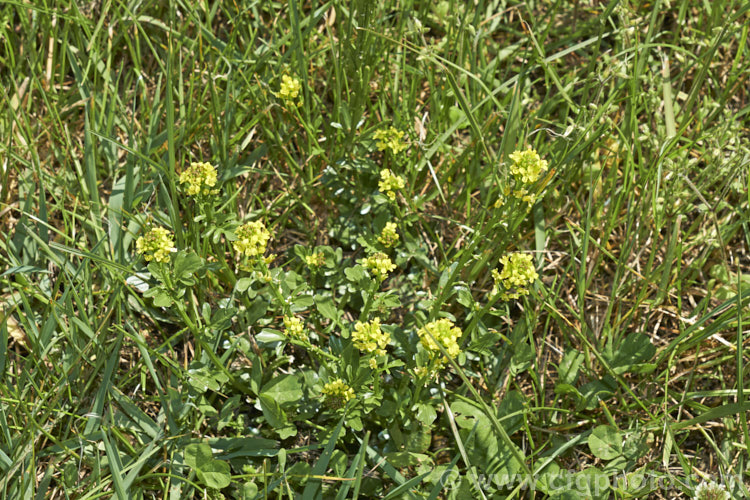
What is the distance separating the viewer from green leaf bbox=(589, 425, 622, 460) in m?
2.65

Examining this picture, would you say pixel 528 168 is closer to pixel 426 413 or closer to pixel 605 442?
pixel 426 413

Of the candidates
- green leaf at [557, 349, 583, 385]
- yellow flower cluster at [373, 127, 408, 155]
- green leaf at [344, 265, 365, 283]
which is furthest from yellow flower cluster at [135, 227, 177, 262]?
green leaf at [557, 349, 583, 385]

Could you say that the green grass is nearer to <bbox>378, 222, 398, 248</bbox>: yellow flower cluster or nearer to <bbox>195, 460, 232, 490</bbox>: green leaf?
<bbox>195, 460, 232, 490</bbox>: green leaf

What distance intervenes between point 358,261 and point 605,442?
1301 millimetres

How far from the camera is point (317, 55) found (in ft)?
10.9

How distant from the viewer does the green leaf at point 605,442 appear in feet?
8.69

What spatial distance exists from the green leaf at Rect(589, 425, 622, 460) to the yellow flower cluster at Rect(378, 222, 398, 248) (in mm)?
1175

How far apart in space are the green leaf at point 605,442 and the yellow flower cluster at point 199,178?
188 centimetres

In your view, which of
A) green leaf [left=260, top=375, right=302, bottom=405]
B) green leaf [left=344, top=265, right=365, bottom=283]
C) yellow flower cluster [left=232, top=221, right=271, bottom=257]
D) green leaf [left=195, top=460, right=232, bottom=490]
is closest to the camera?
yellow flower cluster [left=232, top=221, right=271, bottom=257]

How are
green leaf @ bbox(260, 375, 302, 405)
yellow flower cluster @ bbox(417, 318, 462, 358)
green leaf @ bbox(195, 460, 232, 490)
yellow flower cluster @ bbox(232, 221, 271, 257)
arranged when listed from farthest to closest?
green leaf @ bbox(260, 375, 302, 405) < green leaf @ bbox(195, 460, 232, 490) < yellow flower cluster @ bbox(232, 221, 271, 257) < yellow flower cluster @ bbox(417, 318, 462, 358)

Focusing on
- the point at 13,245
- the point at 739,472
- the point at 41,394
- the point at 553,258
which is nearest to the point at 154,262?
the point at 41,394

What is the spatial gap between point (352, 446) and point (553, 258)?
4.51ft

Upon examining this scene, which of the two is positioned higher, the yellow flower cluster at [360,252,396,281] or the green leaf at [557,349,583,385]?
the yellow flower cluster at [360,252,396,281]

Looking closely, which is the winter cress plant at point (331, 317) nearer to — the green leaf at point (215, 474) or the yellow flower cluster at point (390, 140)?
the yellow flower cluster at point (390, 140)
